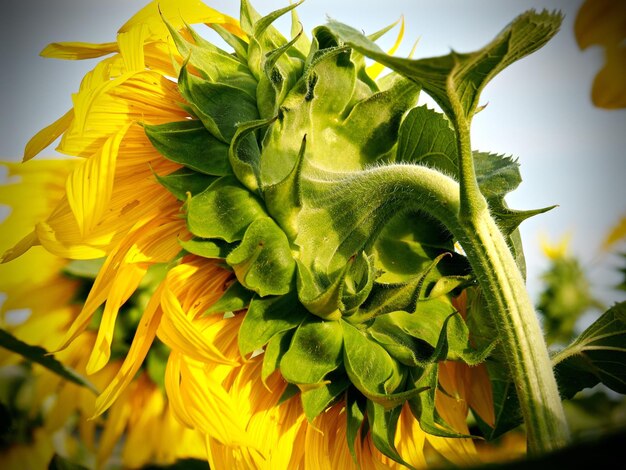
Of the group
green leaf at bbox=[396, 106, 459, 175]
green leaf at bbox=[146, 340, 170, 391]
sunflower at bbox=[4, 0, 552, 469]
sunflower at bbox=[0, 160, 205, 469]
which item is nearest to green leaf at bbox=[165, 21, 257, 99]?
sunflower at bbox=[4, 0, 552, 469]

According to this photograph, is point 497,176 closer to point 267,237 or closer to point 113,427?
point 267,237

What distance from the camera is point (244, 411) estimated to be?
0.94 m

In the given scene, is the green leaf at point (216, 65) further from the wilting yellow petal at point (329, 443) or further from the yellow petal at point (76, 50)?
the wilting yellow petal at point (329, 443)

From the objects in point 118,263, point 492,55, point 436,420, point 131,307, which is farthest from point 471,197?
point 131,307

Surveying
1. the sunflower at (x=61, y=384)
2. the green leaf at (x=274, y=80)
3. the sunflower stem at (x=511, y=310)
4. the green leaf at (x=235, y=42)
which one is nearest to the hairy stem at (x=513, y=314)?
the sunflower stem at (x=511, y=310)

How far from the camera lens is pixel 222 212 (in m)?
0.90

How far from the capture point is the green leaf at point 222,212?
89 cm

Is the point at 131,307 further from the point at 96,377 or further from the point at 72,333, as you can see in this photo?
the point at 72,333

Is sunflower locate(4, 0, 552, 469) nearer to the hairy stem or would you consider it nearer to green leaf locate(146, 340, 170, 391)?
the hairy stem

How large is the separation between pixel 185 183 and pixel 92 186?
0.12m

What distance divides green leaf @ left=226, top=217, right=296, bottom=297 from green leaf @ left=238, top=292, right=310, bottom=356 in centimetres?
2

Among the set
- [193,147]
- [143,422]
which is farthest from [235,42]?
[143,422]

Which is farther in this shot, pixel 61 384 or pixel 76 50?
pixel 61 384

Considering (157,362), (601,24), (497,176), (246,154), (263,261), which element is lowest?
(157,362)
